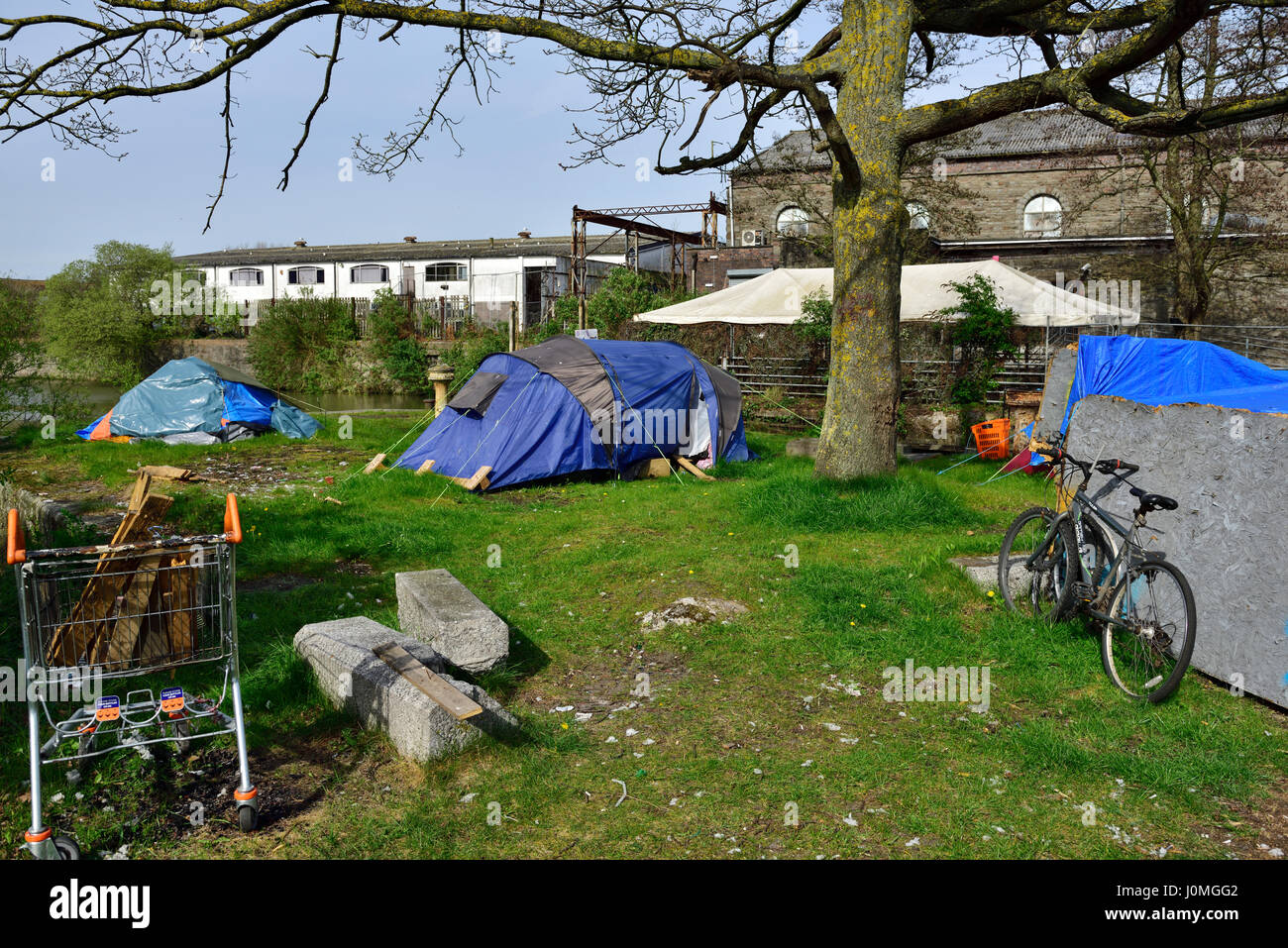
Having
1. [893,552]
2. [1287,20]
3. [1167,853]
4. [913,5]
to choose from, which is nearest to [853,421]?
[893,552]

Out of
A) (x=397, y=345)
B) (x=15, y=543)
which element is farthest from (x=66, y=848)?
(x=397, y=345)

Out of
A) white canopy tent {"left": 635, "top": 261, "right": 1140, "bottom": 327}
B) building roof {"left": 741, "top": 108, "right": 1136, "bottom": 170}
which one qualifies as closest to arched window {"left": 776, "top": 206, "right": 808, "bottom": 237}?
building roof {"left": 741, "top": 108, "right": 1136, "bottom": 170}

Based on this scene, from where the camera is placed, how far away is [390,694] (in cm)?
443

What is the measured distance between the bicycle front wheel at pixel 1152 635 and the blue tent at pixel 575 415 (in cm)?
780

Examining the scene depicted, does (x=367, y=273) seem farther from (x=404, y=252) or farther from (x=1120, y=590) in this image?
(x=1120, y=590)

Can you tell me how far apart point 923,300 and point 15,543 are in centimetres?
1632

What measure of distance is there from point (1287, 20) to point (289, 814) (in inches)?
537

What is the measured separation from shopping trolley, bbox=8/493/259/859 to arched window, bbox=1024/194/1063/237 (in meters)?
33.9

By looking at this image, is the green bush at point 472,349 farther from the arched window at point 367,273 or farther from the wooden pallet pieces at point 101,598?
the wooden pallet pieces at point 101,598

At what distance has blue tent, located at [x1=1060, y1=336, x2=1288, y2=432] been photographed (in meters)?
10.1

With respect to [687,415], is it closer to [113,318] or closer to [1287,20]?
[1287,20]

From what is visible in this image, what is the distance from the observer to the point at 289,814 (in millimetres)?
3838

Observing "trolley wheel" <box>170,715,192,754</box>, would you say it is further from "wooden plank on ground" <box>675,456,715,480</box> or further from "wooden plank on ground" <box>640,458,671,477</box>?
"wooden plank on ground" <box>640,458,671,477</box>
